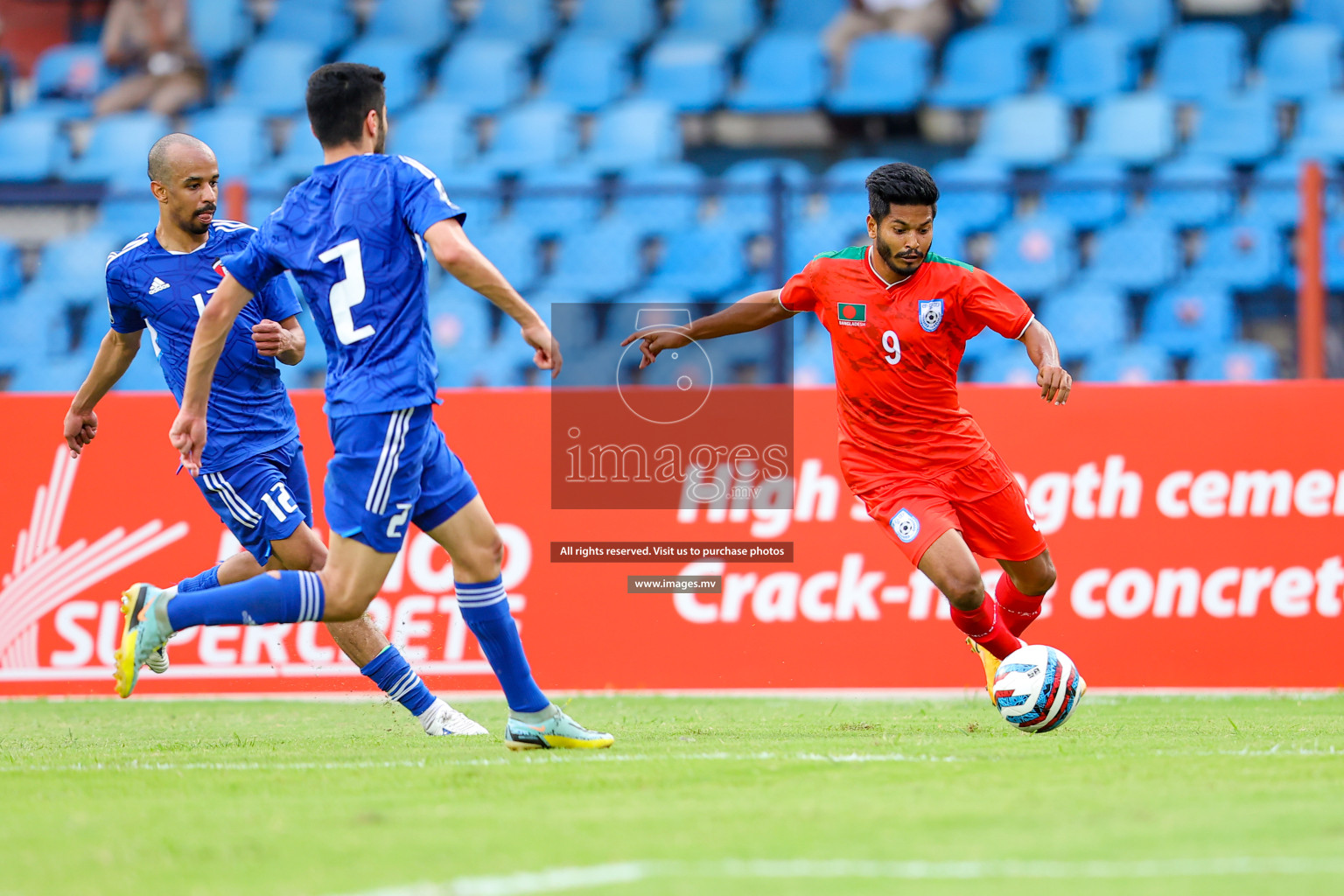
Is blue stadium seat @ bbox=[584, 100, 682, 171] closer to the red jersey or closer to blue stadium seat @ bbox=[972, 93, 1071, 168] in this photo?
blue stadium seat @ bbox=[972, 93, 1071, 168]

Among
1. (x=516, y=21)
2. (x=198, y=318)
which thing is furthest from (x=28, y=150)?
(x=198, y=318)

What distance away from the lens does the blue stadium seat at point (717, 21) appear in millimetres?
16172

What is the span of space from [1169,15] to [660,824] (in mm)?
13998

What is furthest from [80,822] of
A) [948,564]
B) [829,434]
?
[829,434]

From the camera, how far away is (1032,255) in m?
12.4

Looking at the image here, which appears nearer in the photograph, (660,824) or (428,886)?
(428,886)

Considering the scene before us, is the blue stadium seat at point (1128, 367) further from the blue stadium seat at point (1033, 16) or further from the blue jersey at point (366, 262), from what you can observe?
the blue jersey at point (366, 262)

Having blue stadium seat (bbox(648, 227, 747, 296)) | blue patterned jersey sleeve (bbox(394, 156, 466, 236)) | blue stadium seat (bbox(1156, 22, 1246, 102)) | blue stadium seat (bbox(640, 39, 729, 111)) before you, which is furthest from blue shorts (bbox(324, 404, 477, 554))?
blue stadium seat (bbox(1156, 22, 1246, 102))

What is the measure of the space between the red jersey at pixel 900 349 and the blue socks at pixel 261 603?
2405 mm

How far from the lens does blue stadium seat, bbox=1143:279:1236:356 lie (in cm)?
1188

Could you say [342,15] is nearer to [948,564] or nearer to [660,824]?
[948,564]

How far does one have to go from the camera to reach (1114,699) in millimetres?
7586

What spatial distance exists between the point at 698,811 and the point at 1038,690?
2147 mm

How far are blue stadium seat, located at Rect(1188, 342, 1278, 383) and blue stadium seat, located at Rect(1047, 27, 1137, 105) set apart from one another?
159 inches
